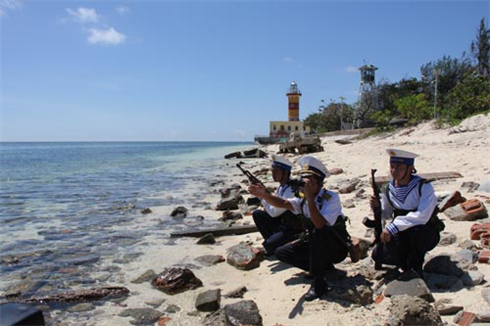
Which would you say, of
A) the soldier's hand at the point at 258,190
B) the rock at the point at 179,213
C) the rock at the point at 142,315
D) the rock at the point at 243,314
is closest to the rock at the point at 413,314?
the rock at the point at 243,314

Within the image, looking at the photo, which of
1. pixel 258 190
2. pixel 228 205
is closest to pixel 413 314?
pixel 258 190

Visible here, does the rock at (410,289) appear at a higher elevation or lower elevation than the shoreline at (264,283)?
higher

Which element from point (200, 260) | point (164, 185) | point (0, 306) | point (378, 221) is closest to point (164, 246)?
point (200, 260)

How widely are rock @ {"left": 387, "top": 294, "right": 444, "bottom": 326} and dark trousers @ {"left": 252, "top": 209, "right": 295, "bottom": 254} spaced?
6.81 ft

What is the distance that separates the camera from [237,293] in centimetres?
512

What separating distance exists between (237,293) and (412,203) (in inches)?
93.0

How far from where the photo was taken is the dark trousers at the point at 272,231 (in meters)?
5.48

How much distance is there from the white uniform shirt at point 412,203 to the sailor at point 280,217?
1349 millimetres

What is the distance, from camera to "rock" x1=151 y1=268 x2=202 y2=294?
5.43 m

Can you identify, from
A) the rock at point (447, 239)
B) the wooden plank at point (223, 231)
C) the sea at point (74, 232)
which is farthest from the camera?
the wooden plank at point (223, 231)

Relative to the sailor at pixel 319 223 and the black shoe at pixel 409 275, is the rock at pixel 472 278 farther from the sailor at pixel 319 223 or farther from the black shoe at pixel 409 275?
the sailor at pixel 319 223

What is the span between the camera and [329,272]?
489 cm

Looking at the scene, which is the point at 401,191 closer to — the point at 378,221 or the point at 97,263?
the point at 378,221

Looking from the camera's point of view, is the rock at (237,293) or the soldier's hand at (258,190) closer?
the soldier's hand at (258,190)
